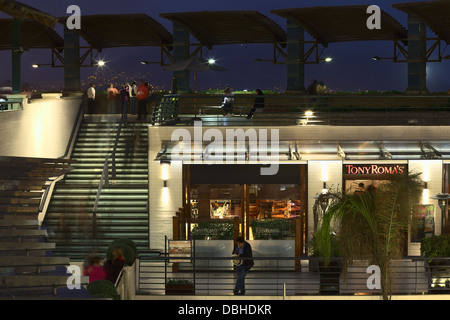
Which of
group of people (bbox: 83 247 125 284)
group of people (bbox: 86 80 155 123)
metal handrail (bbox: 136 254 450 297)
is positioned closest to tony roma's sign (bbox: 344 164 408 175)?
metal handrail (bbox: 136 254 450 297)

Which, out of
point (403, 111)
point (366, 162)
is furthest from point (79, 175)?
point (403, 111)

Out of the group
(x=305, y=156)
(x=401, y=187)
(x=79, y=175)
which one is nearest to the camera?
(x=401, y=187)

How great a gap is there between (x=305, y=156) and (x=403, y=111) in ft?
16.2

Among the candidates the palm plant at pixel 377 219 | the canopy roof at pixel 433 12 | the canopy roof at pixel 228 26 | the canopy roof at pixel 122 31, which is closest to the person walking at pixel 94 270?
the palm plant at pixel 377 219

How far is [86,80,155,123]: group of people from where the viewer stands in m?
27.8

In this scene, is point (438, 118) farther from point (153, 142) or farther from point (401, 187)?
point (401, 187)

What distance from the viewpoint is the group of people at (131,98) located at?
91.2ft

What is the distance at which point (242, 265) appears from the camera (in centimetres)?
1834

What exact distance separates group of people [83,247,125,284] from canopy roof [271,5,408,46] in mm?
17272

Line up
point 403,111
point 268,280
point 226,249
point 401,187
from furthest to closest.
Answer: point 403,111 → point 226,249 → point 268,280 → point 401,187

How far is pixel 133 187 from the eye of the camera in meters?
24.7

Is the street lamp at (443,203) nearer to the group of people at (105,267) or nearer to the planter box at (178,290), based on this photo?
the planter box at (178,290)

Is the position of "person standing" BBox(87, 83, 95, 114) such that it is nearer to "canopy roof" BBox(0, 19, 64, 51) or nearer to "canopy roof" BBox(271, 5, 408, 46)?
"canopy roof" BBox(0, 19, 64, 51)

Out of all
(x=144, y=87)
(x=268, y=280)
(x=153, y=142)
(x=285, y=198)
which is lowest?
(x=268, y=280)
